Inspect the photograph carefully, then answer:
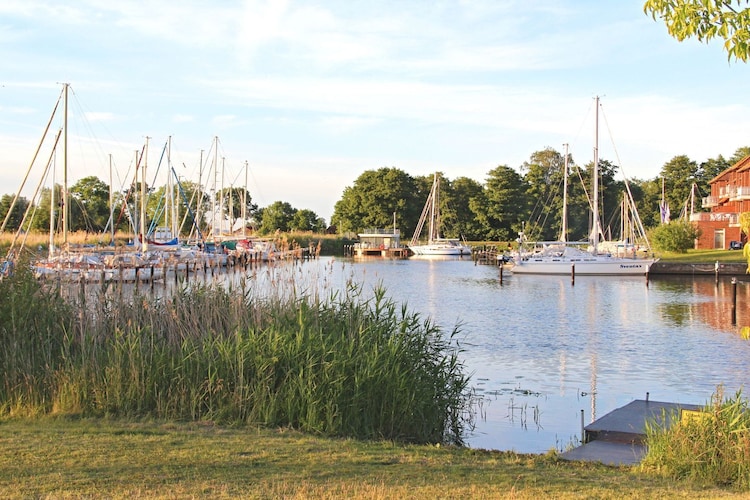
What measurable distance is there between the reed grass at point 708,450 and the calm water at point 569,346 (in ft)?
11.8

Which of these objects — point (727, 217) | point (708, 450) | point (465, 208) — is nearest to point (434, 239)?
point (465, 208)

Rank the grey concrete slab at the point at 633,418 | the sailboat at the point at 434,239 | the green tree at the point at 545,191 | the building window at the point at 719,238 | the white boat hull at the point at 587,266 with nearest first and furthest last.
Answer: the grey concrete slab at the point at 633,418, the white boat hull at the point at 587,266, the building window at the point at 719,238, the sailboat at the point at 434,239, the green tree at the point at 545,191

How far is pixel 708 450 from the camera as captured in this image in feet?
31.1

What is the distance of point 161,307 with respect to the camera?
1528 cm

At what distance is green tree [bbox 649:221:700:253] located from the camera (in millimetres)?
73062

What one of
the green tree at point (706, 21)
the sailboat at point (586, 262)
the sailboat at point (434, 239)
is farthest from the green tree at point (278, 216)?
→ the green tree at point (706, 21)

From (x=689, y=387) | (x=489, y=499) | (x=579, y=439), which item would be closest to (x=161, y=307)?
(x=579, y=439)

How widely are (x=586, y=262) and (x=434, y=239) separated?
2119 inches

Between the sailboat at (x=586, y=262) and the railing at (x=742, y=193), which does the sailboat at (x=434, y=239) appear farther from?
the railing at (x=742, y=193)

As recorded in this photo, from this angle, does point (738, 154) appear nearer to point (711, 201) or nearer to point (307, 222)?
point (711, 201)

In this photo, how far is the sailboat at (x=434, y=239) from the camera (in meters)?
108

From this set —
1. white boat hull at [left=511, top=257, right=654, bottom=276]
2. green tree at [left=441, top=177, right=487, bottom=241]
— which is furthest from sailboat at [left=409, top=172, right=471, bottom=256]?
white boat hull at [left=511, top=257, right=654, bottom=276]

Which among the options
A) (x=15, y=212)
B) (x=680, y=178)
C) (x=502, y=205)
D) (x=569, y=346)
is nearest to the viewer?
(x=569, y=346)

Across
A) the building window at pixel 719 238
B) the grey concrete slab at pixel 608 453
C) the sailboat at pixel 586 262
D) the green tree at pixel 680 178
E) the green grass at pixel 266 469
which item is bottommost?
the grey concrete slab at pixel 608 453
